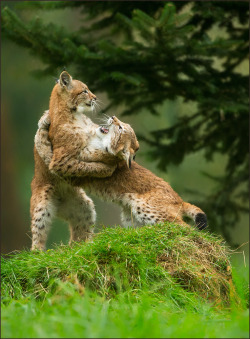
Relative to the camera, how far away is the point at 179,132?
7992 mm

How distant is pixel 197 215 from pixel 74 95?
1734 mm

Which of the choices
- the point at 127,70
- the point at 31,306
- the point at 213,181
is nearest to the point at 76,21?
the point at 127,70

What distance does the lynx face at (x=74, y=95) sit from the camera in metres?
5.30

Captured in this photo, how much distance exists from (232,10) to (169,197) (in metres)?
4.03

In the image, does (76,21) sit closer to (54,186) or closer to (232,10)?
(232,10)

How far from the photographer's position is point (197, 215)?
193 inches

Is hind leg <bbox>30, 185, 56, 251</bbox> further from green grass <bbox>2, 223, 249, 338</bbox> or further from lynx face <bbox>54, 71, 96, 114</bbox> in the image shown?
lynx face <bbox>54, 71, 96, 114</bbox>

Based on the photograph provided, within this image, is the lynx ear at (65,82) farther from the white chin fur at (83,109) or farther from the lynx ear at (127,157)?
the lynx ear at (127,157)

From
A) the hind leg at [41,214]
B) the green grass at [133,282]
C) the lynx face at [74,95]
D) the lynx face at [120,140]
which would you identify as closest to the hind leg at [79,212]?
the hind leg at [41,214]

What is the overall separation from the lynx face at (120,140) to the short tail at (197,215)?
2.32ft

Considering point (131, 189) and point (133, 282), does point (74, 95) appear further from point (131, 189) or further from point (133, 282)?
point (133, 282)

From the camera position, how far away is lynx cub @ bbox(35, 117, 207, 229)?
16.1ft

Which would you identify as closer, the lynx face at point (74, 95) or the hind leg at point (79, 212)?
the lynx face at point (74, 95)

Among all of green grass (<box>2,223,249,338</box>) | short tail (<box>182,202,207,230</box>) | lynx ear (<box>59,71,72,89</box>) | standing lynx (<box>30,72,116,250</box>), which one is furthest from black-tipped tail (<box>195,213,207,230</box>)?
lynx ear (<box>59,71,72,89</box>)
